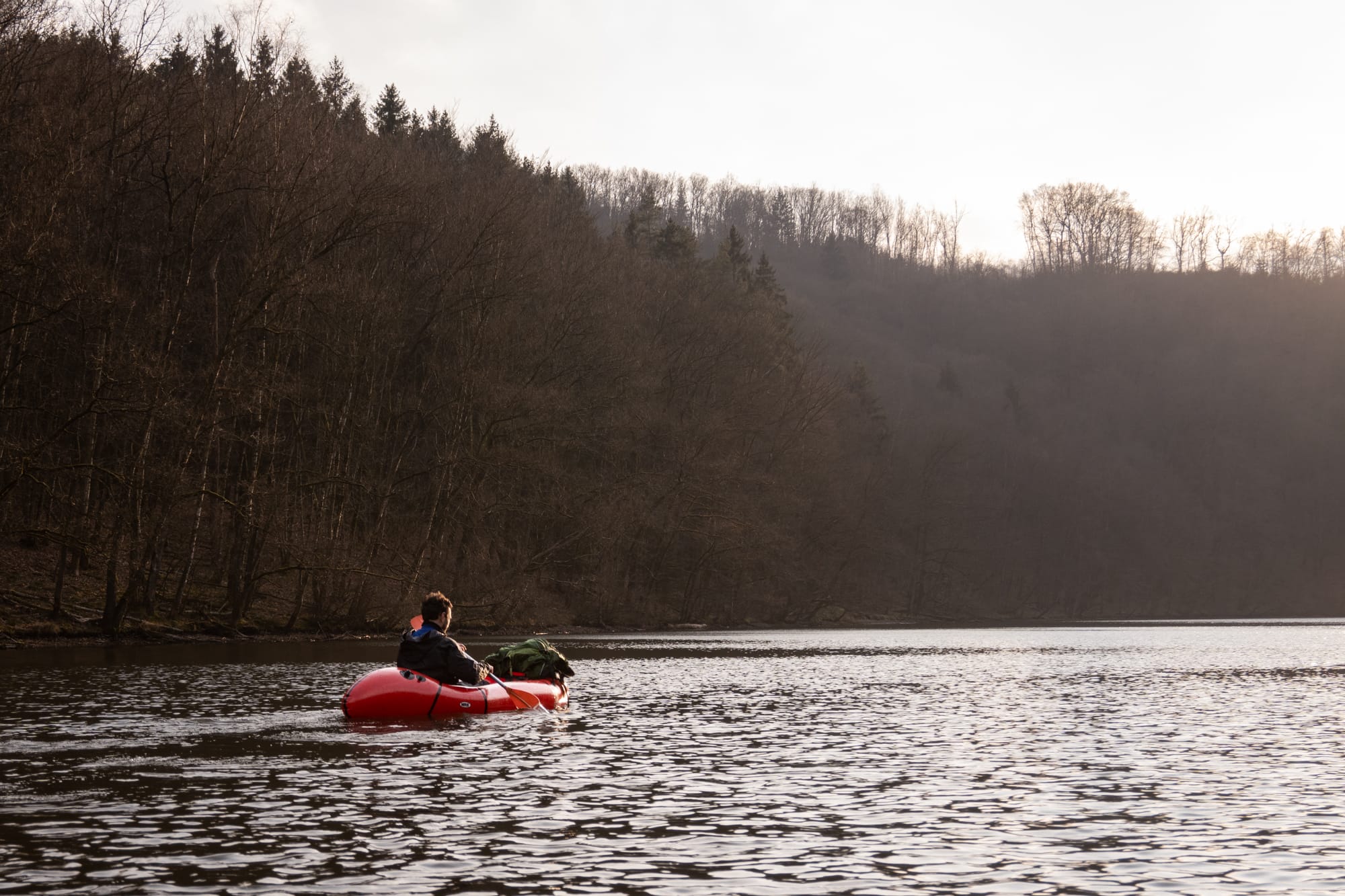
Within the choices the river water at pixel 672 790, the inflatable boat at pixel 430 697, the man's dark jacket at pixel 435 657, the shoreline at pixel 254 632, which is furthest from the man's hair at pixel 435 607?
the shoreline at pixel 254 632

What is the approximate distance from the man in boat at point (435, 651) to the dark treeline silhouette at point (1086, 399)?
73.3 m

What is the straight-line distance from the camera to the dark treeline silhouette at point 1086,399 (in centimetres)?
11169

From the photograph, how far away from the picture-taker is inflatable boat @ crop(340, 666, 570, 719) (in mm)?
18938

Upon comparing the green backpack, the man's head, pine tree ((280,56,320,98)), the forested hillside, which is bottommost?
the green backpack

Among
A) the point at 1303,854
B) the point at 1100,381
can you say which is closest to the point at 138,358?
the point at 1303,854

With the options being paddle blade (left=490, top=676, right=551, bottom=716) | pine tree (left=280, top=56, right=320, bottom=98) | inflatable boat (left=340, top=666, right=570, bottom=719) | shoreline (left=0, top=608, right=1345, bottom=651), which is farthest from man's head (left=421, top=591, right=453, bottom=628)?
pine tree (left=280, top=56, right=320, bottom=98)

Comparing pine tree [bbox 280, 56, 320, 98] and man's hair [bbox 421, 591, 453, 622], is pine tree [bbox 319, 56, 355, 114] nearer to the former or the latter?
pine tree [bbox 280, 56, 320, 98]

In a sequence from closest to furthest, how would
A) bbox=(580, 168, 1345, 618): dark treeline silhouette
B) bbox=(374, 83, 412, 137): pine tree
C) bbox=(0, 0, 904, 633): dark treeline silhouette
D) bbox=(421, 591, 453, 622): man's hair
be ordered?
bbox=(421, 591, 453, 622): man's hair, bbox=(0, 0, 904, 633): dark treeline silhouette, bbox=(374, 83, 412, 137): pine tree, bbox=(580, 168, 1345, 618): dark treeline silhouette

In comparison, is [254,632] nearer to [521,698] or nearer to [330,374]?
[330,374]

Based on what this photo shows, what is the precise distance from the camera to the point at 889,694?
26016 mm

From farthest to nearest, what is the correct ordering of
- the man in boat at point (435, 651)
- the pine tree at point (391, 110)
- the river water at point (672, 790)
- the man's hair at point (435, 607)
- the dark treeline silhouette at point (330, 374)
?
1. the pine tree at point (391, 110)
2. the dark treeline silhouette at point (330, 374)
3. the man in boat at point (435, 651)
4. the man's hair at point (435, 607)
5. the river water at point (672, 790)

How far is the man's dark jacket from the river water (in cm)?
92

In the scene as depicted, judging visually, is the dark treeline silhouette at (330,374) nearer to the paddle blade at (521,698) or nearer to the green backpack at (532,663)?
the green backpack at (532,663)

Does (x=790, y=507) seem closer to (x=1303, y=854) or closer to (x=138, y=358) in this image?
(x=138, y=358)
